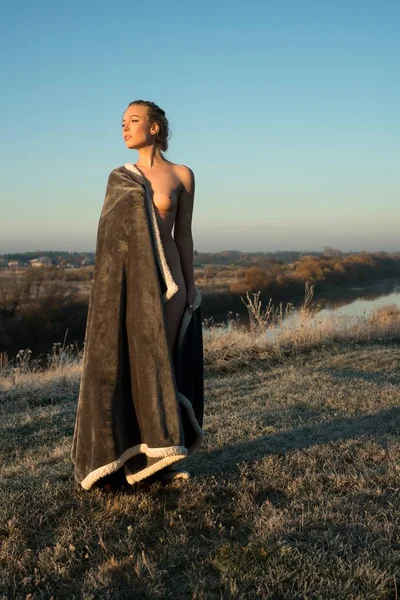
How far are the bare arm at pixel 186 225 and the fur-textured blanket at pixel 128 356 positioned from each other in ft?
0.88

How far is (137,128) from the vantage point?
10.2 feet

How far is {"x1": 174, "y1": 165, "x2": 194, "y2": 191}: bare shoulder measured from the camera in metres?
3.16

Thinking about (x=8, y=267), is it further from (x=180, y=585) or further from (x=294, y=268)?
(x=180, y=585)

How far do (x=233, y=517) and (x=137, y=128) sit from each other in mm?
2146

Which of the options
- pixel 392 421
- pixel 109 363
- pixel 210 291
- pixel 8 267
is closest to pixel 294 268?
pixel 210 291

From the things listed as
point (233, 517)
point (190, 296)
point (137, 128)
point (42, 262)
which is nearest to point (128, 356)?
point (190, 296)

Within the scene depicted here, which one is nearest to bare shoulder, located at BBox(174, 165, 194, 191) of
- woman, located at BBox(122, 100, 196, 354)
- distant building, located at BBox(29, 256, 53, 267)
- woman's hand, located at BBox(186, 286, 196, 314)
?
woman, located at BBox(122, 100, 196, 354)

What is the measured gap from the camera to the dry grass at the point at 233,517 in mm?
2221

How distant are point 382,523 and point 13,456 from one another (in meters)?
2.97

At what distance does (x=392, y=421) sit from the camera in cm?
457

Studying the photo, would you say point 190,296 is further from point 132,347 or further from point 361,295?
point 361,295

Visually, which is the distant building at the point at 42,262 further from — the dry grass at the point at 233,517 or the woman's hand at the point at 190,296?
the woman's hand at the point at 190,296

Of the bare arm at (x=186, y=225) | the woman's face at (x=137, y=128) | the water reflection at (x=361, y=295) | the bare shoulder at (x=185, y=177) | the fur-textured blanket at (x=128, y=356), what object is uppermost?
the woman's face at (x=137, y=128)

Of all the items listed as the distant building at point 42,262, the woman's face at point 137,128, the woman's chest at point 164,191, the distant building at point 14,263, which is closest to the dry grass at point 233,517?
the woman's chest at point 164,191
